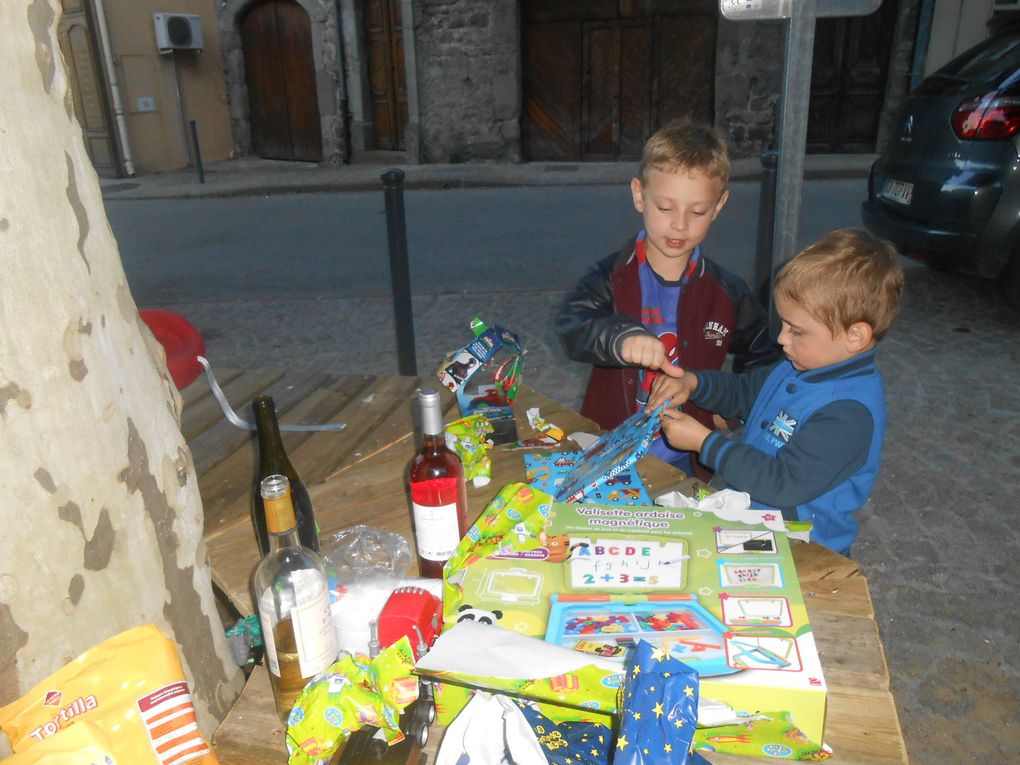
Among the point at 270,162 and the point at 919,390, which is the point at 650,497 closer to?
the point at 919,390

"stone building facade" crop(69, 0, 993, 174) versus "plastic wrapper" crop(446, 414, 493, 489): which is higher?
"stone building facade" crop(69, 0, 993, 174)

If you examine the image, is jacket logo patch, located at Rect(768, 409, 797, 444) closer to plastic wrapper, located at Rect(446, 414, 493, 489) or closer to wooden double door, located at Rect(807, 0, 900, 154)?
plastic wrapper, located at Rect(446, 414, 493, 489)

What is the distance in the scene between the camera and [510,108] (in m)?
12.6

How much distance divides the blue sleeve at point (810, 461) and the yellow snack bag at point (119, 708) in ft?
3.98

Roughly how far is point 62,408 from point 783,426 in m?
1.54

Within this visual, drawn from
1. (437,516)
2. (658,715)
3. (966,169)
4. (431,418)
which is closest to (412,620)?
(437,516)

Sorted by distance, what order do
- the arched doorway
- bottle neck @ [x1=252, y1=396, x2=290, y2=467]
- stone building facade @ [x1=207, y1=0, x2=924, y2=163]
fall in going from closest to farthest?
bottle neck @ [x1=252, y1=396, x2=290, y2=467], stone building facade @ [x1=207, y1=0, x2=924, y2=163], the arched doorway

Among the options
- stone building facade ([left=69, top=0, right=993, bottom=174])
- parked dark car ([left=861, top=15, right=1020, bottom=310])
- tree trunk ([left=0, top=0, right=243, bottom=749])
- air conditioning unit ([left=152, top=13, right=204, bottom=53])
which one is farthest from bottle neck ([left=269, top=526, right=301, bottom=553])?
air conditioning unit ([left=152, top=13, right=204, bottom=53])

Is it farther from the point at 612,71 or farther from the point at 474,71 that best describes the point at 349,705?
the point at 612,71

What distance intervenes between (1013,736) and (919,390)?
2685mm

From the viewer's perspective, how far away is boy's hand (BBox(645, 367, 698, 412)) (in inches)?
81.1

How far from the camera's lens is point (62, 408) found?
1010 millimetres

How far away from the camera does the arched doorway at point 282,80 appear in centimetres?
1377

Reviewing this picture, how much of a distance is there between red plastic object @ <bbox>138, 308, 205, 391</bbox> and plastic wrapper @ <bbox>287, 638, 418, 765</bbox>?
104cm
